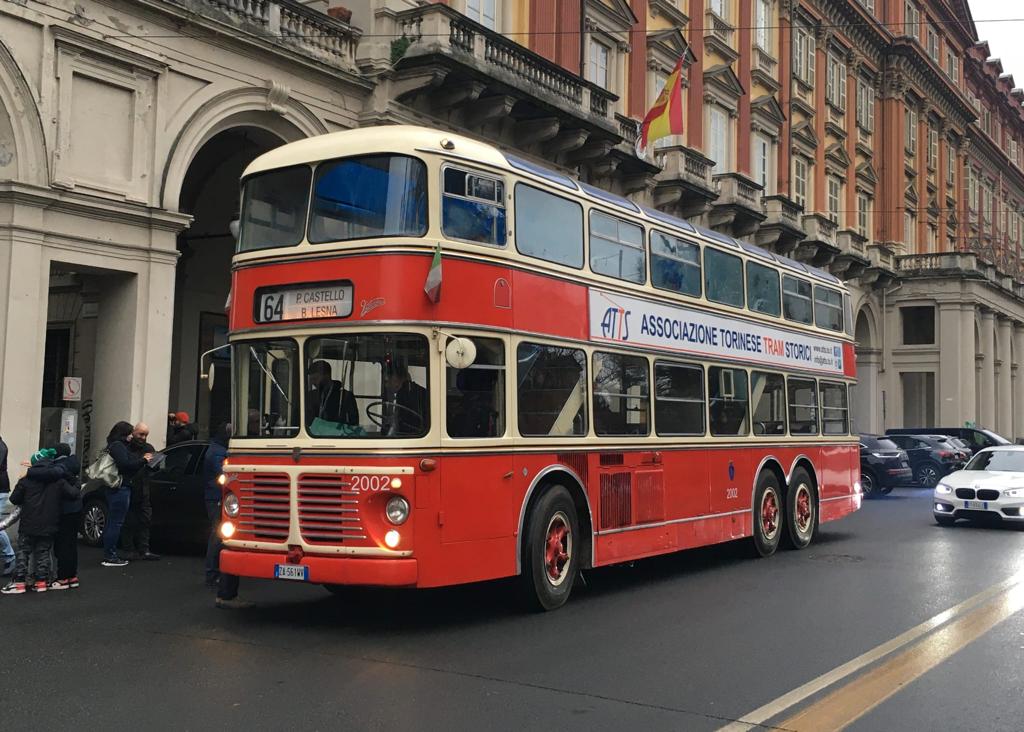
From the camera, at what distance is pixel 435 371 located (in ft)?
28.2

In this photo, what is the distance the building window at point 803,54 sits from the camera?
3856cm

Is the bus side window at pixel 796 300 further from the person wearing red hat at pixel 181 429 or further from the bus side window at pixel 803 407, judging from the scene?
the person wearing red hat at pixel 181 429

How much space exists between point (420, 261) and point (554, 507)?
8.57 feet

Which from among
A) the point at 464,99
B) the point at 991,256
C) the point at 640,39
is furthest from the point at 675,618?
the point at 991,256

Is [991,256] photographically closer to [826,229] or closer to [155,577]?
[826,229]

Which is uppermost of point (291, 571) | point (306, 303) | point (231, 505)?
point (306, 303)

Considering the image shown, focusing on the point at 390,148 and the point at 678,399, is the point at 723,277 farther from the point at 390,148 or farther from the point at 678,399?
the point at 390,148

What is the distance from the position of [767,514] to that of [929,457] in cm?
1824

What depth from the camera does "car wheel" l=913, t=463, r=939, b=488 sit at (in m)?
30.6

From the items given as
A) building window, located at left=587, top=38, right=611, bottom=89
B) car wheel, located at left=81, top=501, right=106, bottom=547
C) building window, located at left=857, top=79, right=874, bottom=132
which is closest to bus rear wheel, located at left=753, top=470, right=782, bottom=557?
car wheel, located at left=81, top=501, right=106, bottom=547

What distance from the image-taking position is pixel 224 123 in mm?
17719

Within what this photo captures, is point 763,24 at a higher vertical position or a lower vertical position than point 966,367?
higher

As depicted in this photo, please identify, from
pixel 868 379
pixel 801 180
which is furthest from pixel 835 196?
pixel 868 379

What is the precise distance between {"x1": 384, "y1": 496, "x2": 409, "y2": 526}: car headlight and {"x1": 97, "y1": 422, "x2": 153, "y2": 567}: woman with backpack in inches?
209
